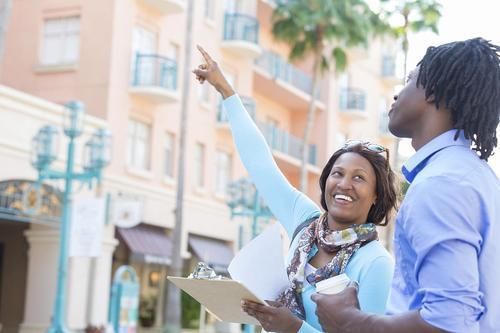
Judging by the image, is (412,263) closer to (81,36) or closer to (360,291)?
(360,291)

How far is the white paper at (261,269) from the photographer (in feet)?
10.9

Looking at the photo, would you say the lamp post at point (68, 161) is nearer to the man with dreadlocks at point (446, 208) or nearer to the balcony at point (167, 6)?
the balcony at point (167, 6)

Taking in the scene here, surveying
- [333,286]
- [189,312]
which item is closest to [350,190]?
[333,286]

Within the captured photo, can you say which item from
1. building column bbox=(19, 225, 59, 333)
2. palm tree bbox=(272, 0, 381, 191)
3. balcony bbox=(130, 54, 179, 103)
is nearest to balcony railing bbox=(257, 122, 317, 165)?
palm tree bbox=(272, 0, 381, 191)

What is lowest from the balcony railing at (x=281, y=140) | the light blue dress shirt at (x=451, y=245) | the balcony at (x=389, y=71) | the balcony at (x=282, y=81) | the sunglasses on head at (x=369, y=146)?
the light blue dress shirt at (x=451, y=245)

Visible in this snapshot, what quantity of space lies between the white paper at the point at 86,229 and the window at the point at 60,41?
446 inches

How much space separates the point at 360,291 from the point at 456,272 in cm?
109

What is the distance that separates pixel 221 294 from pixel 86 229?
1407 cm

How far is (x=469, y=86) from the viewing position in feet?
7.93

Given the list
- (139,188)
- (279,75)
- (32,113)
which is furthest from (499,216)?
(279,75)

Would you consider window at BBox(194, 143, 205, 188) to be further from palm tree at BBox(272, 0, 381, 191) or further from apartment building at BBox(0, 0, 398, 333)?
palm tree at BBox(272, 0, 381, 191)

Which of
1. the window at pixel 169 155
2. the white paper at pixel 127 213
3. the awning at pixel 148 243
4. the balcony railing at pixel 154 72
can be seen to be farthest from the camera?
the window at pixel 169 155

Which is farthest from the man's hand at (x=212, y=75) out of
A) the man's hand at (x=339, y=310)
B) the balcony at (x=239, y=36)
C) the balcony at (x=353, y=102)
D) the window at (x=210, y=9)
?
the balcony at (x=353, y=102)

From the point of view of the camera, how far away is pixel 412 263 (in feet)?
7.45
